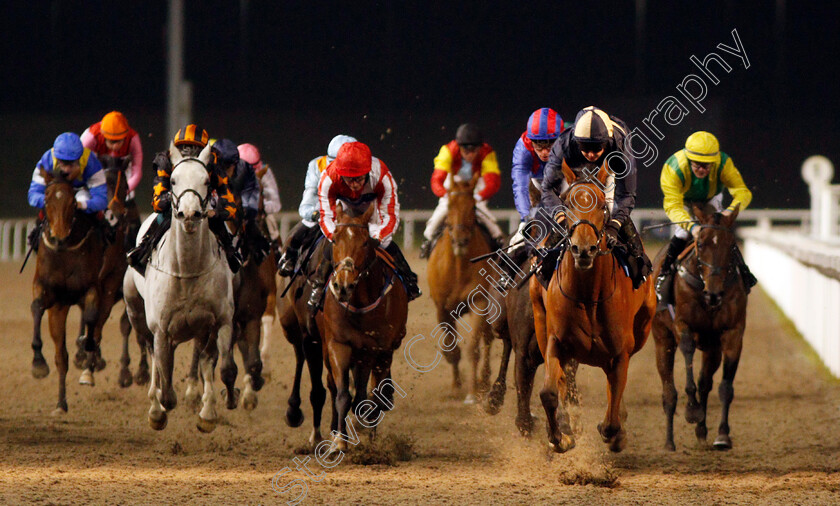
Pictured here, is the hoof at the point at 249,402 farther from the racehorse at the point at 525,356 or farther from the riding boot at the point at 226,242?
the racehorse at the point at 525,356

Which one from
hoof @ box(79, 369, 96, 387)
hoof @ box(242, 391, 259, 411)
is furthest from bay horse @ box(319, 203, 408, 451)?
hoof @ box(79, 369, 96, 387)

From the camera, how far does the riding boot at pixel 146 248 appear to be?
7023mm

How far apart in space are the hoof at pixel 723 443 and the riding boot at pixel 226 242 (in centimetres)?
332

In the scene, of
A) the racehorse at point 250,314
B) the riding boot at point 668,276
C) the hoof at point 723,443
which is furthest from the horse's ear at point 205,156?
the hoof at point 723,443

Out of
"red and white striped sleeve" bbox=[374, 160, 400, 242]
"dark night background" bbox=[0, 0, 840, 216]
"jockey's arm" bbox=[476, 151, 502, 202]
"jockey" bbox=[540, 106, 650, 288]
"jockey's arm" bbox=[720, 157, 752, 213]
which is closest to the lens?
"jockey" bbox=[540, 106, 650, 288]

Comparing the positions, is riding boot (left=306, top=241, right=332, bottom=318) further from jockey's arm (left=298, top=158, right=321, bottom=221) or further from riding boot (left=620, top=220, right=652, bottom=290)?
riding boot (left=620, top=220, right=652, bottom=290)

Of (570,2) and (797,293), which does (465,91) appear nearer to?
(570,2)

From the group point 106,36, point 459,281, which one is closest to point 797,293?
point 459,281

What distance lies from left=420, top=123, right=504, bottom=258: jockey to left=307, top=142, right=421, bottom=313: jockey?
2.53 m

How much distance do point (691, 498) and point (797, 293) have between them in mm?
8428

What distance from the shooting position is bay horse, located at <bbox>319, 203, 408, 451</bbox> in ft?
20.6

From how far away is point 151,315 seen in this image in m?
6.91

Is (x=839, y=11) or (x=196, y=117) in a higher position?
(x=839, y=11)

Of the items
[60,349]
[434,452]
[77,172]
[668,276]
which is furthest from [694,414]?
[77,172]
